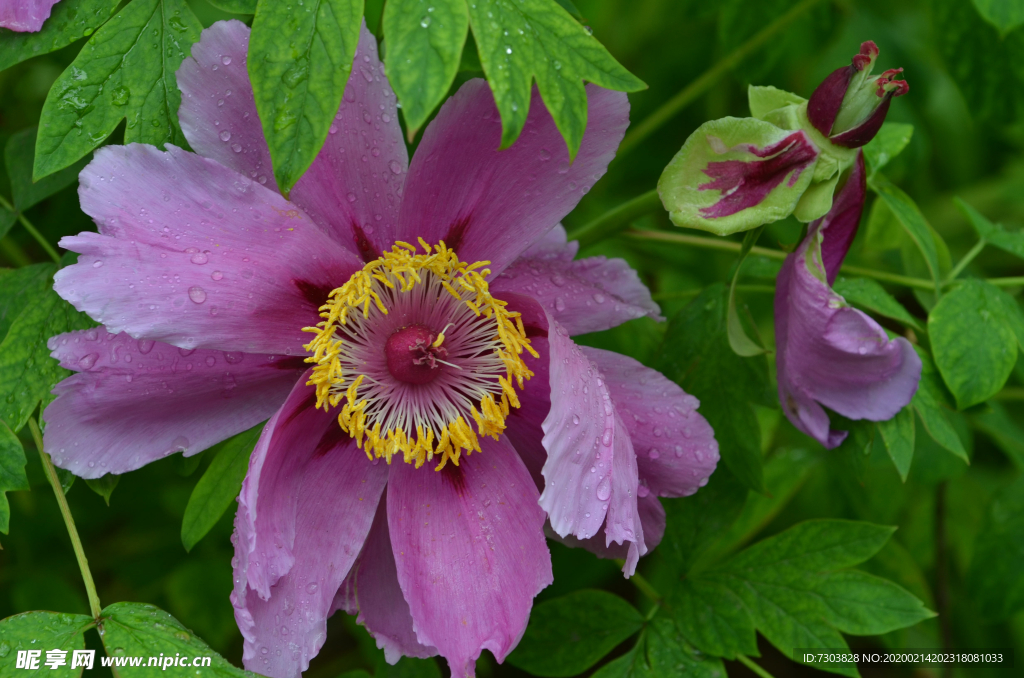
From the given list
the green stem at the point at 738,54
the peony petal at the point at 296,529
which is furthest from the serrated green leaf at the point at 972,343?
the peony petal at the point at 296,529

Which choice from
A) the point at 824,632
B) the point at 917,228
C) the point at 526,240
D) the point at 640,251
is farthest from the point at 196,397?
the point at 640,251

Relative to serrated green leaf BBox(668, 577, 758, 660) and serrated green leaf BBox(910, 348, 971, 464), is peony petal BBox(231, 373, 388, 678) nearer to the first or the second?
serrated green leaf BBox(668, 577, 758, 660)

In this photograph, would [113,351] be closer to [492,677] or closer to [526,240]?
[526,240]

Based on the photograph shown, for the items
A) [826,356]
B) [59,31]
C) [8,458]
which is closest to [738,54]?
[826,356]

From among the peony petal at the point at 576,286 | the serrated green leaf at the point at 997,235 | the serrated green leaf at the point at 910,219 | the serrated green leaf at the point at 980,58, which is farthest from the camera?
the serrated green leaf at the point at 980,58

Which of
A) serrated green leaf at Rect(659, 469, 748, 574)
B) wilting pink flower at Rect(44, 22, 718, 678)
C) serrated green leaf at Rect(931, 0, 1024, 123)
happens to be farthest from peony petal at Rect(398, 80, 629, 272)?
serrated green leaf at Rect(931, 0, 1024, 123)

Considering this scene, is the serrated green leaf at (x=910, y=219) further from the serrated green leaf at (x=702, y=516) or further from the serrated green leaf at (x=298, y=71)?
the serrated green leaf at (x=298, y=71)
